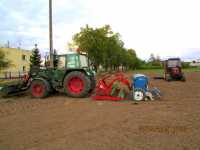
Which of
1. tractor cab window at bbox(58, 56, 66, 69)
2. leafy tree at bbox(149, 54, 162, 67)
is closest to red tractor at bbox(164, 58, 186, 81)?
tractor cab window at bbox(58, 56, 66, 69)

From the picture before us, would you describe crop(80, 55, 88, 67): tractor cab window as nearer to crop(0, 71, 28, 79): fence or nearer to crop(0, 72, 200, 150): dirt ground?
crop(0, 72, 200, 150): dirt ground

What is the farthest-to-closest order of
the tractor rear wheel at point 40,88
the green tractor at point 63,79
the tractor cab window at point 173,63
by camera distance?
the tractor cab window at point 173,63 < the tractor rear wheel at point 40,88 < the green tractor at point 63,79

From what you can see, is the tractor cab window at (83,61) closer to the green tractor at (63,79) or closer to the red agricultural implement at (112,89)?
the green tractor at (63,79)

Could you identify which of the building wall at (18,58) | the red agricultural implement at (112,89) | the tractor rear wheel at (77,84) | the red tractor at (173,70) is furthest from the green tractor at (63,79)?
the building wall at (18,58)

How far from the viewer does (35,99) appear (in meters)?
13.3

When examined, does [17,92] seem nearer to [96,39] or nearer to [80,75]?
[80,75]

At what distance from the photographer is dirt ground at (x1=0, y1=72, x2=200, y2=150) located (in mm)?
5680

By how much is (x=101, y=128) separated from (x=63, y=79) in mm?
6738

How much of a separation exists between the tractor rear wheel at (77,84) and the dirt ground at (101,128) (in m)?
2.67

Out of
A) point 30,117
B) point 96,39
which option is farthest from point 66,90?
point 96,39

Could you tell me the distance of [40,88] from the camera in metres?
13.6

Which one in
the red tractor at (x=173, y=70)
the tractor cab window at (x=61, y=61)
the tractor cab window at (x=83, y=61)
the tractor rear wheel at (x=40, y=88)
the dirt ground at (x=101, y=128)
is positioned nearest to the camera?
the dirt ground at (x=101, y=128)

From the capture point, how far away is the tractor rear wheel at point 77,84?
1310 centimetres

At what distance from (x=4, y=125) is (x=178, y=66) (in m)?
Answer: 19.9
